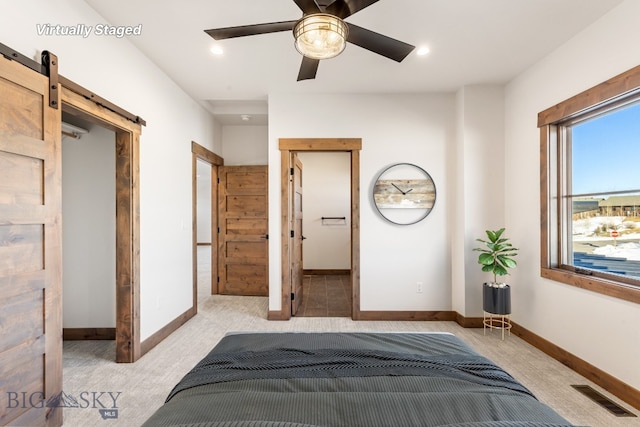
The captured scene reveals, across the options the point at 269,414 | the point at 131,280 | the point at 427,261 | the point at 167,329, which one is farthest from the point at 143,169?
the point at 427,261

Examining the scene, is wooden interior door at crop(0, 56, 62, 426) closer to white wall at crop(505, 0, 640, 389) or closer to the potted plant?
the potted plant

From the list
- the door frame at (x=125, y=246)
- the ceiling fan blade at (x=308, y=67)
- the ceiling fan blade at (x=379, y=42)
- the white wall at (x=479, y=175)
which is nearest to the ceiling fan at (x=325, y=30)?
A: the ceiling fan blade at (x=379, y=42)

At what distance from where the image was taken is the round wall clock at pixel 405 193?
12.4 ft

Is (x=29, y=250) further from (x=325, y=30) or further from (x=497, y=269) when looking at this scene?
(x=497, y=269)

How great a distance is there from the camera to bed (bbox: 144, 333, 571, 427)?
1.07m

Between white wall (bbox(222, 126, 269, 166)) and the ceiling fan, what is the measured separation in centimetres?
Result: 323

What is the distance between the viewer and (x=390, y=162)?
381cm

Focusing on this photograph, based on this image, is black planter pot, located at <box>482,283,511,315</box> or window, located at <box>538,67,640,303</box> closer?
window, located at <box>538,67,640,303</box>

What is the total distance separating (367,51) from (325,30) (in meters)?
1.35

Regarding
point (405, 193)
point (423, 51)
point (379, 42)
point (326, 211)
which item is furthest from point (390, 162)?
point (326, 211)

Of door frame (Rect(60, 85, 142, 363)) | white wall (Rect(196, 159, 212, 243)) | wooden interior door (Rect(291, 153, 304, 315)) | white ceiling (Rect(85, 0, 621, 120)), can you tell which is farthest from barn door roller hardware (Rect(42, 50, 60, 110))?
white wall (Rect(196, 159, 212, 243))

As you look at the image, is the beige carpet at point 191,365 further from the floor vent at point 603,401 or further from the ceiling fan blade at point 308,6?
the ceiling fan blade at point 308,6

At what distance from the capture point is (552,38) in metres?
2.63

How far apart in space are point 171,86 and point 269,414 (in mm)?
3524
